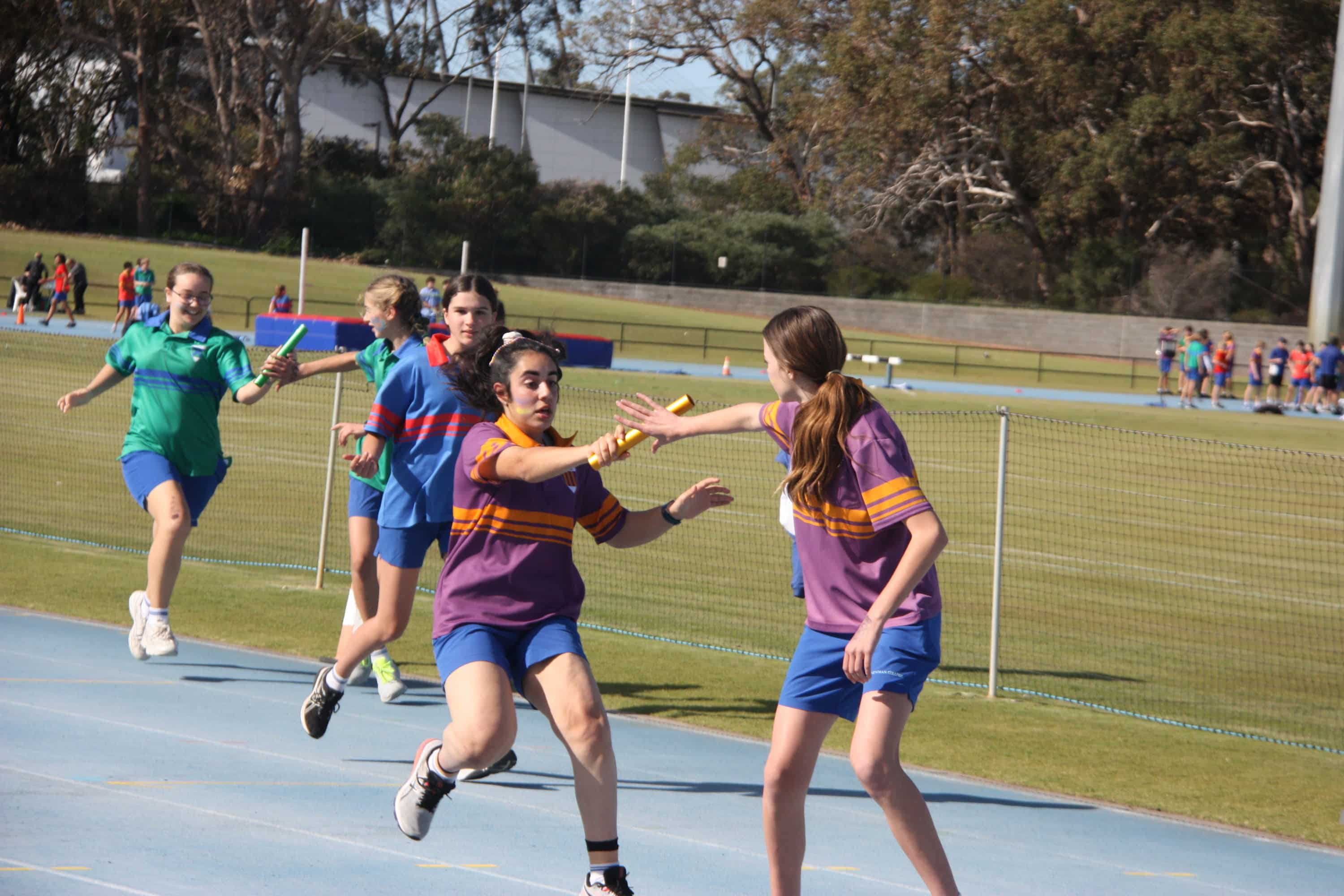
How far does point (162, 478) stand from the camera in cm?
767

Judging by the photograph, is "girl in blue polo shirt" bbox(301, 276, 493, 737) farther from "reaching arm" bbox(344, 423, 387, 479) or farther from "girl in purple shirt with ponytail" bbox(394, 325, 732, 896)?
"girl in purple shirt with ponytail" bbox(394, 325, 732, 896)

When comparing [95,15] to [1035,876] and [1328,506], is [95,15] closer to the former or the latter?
[1328,506]

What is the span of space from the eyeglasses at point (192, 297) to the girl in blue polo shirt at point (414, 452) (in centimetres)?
158

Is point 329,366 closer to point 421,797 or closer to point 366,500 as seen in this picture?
point 366,500

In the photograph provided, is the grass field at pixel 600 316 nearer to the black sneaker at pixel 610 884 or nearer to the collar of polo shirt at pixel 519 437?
the collar of polo shirt at pixel 519 437

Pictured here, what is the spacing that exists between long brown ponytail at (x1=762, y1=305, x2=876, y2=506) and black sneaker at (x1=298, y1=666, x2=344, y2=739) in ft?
8.98

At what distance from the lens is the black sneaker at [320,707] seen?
6301mm

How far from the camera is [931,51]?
57500 millimetres

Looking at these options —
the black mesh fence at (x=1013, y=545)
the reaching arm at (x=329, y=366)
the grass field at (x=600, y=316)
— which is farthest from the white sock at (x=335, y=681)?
the grass field at (x=600, y=316)

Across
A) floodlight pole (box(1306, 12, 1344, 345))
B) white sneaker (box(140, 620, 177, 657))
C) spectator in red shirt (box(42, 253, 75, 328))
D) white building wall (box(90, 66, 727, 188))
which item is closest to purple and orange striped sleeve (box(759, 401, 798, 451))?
white sneaker (box(140, 620, 177, 657))

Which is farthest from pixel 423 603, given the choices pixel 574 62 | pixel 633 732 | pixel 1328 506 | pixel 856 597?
pixel 574 62

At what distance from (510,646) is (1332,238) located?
41.8 meters

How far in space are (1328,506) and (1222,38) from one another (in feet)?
118

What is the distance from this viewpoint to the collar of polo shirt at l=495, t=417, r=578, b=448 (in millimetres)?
4598
